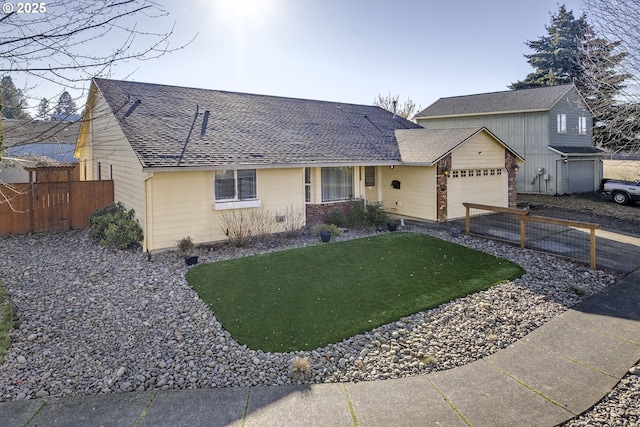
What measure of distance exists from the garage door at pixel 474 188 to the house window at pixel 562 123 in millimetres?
9888

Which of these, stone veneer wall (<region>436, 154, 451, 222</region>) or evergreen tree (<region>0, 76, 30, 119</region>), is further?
stone veneer wall (<region>436, 154, 451, 222</region>)

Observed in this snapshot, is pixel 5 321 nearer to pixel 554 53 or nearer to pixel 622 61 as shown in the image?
pixel 622 61

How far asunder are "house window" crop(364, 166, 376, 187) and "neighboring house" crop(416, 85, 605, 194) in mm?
12757

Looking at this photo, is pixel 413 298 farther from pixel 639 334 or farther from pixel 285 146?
pixel 285 146

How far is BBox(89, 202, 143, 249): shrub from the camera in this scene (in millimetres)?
11297

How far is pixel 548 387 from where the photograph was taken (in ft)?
16.0

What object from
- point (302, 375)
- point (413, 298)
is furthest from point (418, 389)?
point (413, 298)

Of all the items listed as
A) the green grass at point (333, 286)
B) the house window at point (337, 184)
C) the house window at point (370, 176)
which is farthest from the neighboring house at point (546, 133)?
the green grass at point (333, 286)

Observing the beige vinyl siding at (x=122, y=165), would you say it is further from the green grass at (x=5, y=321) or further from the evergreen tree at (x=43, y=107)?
the evergreen tree at (x=43, y=107)

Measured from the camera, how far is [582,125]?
25.3 meters

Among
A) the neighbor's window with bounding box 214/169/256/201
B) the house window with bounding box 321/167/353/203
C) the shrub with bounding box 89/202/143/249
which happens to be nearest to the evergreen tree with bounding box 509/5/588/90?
the house window with bounding box 321/167/353/203

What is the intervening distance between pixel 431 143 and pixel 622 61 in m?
7.12

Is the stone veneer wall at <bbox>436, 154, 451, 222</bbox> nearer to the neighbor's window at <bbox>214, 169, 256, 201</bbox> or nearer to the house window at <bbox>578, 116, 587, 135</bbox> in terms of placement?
the neighbor's window at <bbox>214, 169, 256, 201</bbox>

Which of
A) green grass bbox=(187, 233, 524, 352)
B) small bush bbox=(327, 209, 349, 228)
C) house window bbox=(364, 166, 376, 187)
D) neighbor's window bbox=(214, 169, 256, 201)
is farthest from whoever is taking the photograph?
house window bbox=(364, 166, 376, 187)
